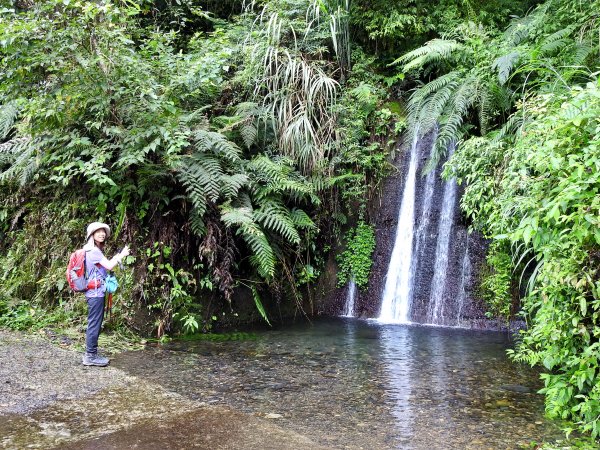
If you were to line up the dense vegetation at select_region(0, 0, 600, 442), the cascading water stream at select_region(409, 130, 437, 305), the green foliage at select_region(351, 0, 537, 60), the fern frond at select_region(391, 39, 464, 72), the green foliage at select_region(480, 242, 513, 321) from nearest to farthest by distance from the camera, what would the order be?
the dense vegetation at select_region(0, 0, 600, 442), the green foliage at select_region(480, 242, 513, 321), the cascading water stream at select_region(409, 130, 437, 305), the fern frond at select_region(391, 39, 464, 72), the green foliage at select_region(351, 0, 537, 60)

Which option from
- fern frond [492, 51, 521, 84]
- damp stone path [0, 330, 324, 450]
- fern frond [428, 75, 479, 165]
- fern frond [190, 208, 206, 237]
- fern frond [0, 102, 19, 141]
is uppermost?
fern frond [492, 51, 521, 84]

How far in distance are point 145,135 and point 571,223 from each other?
503 centimetres

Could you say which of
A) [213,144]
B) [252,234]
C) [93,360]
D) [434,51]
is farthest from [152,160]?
[434,51]

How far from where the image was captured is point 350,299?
31.2ft

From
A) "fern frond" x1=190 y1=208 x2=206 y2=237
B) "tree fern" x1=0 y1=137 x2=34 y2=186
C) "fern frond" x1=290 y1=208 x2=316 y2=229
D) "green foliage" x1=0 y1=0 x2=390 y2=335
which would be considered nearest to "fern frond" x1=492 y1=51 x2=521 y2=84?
"green foliage" x1=0 y1=0 x2=390 y2=335

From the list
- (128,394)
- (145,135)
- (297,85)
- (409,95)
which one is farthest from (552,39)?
(128,394)

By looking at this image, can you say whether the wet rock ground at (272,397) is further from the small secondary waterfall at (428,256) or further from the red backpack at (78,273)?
the small secondary waterfall at (428,256)

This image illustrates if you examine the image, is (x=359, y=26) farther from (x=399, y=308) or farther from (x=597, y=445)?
(x=597, y=445)

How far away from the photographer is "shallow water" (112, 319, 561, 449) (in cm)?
411

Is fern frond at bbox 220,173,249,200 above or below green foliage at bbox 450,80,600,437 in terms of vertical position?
above

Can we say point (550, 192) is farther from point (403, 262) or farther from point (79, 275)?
point (403, 262)

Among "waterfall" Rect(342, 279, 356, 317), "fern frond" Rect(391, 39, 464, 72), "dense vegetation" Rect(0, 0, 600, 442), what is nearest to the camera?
"dense vegetation" Rect(0, 0, 600, 442)

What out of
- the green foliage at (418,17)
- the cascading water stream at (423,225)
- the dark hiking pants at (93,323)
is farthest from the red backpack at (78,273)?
the green foliage at (418,17)

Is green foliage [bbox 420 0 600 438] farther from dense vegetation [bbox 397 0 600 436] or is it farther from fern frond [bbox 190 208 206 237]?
fern frond [bbox 190 208 206 237]
